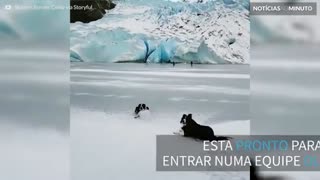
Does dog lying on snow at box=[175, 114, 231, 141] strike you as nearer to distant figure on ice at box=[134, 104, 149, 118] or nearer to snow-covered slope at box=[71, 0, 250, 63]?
distant figure on ice at box=[134, 104, 149, 118]

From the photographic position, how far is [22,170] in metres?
1.87

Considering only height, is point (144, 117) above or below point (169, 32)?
below

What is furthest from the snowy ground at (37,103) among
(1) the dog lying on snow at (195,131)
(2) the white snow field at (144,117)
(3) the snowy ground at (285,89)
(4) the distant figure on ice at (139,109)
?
(3) the snowy ground at (285,89)

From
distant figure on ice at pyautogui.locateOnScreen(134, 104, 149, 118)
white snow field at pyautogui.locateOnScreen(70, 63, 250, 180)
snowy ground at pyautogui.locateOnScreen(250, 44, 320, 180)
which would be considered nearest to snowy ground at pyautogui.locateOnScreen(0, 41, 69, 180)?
white snow field at pyautogui.locateOnScreen(70, 63, 250, 180)

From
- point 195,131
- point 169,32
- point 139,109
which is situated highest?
point 169,32

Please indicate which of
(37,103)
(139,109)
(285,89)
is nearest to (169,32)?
(139,109)

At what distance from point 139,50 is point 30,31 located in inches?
20.5

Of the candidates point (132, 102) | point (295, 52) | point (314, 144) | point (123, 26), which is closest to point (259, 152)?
point (314, 144)

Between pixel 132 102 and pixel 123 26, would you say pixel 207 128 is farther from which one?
pixel 123 26

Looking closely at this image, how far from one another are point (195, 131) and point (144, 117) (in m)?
0.25

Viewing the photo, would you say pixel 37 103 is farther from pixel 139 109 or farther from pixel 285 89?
pixel 285 89

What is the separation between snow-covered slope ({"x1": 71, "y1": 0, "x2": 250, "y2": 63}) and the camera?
1835mm

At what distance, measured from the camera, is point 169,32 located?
Result: 6.03ft

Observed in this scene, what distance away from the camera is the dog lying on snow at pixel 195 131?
5.99ft
